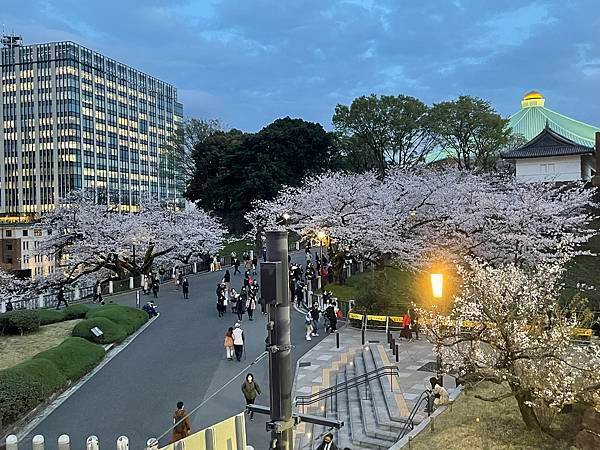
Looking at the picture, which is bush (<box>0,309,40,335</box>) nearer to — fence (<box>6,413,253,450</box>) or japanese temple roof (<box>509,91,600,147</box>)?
fence (<box>6,413,253,450</box>)

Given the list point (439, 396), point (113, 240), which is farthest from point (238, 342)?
point (113, 240)

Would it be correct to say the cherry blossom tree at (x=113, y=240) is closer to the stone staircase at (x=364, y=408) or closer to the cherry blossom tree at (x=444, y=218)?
the cherry blossom tree at (x=444, y=218)

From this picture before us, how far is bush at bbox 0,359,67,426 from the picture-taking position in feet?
42.3

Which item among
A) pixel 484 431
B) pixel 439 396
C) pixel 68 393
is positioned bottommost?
pixel 68 393

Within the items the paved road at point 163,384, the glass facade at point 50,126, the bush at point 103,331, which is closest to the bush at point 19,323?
the bush at point 103,331

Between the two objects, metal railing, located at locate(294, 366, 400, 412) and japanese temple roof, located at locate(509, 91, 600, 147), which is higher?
japanese temple roof, located at locate(509, 91, 600, 147)

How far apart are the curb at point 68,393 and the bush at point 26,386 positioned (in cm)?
25

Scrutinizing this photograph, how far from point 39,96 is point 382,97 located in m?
84.9

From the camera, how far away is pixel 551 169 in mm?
39438

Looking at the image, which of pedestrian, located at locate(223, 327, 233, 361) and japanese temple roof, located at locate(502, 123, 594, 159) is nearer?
pedestrian, located at locate(223, 327, 233, 361)

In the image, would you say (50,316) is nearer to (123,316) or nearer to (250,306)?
(123,316)

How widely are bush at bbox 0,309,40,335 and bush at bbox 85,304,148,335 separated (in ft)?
6.60

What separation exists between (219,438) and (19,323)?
1446cm

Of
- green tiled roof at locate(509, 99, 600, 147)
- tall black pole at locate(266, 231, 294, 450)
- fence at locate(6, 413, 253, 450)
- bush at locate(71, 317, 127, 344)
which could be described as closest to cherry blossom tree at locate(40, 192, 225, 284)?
bush at locate(71, 317, 127, 344)
